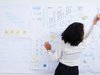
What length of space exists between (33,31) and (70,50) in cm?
43

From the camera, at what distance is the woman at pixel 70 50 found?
1.93 metres

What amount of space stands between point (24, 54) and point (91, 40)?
2.30 feet

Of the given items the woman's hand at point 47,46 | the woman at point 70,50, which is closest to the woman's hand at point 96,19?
the woman at point 70,50

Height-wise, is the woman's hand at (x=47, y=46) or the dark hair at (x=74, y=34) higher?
the dark hair at (x=74, y=34)

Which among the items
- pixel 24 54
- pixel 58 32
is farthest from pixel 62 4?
pixel 24 54

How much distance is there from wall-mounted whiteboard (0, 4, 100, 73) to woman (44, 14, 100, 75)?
0.14 metres

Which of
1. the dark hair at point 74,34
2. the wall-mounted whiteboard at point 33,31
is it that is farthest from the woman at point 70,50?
the wall-mounted whiteboard at point 33,31

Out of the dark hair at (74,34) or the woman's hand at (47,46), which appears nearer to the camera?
the dark hair at (74,34)

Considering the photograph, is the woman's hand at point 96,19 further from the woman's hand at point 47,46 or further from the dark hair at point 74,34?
the woman's hand at point 47,46

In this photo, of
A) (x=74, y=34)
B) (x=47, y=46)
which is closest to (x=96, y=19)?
(x=74, y=34)

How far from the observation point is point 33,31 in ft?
7.07

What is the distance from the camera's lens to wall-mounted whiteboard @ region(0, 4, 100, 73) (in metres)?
2.13

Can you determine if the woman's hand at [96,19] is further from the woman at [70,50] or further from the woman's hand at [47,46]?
the woman's hand at [47,46]

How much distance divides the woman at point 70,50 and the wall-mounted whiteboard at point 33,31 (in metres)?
0.14
